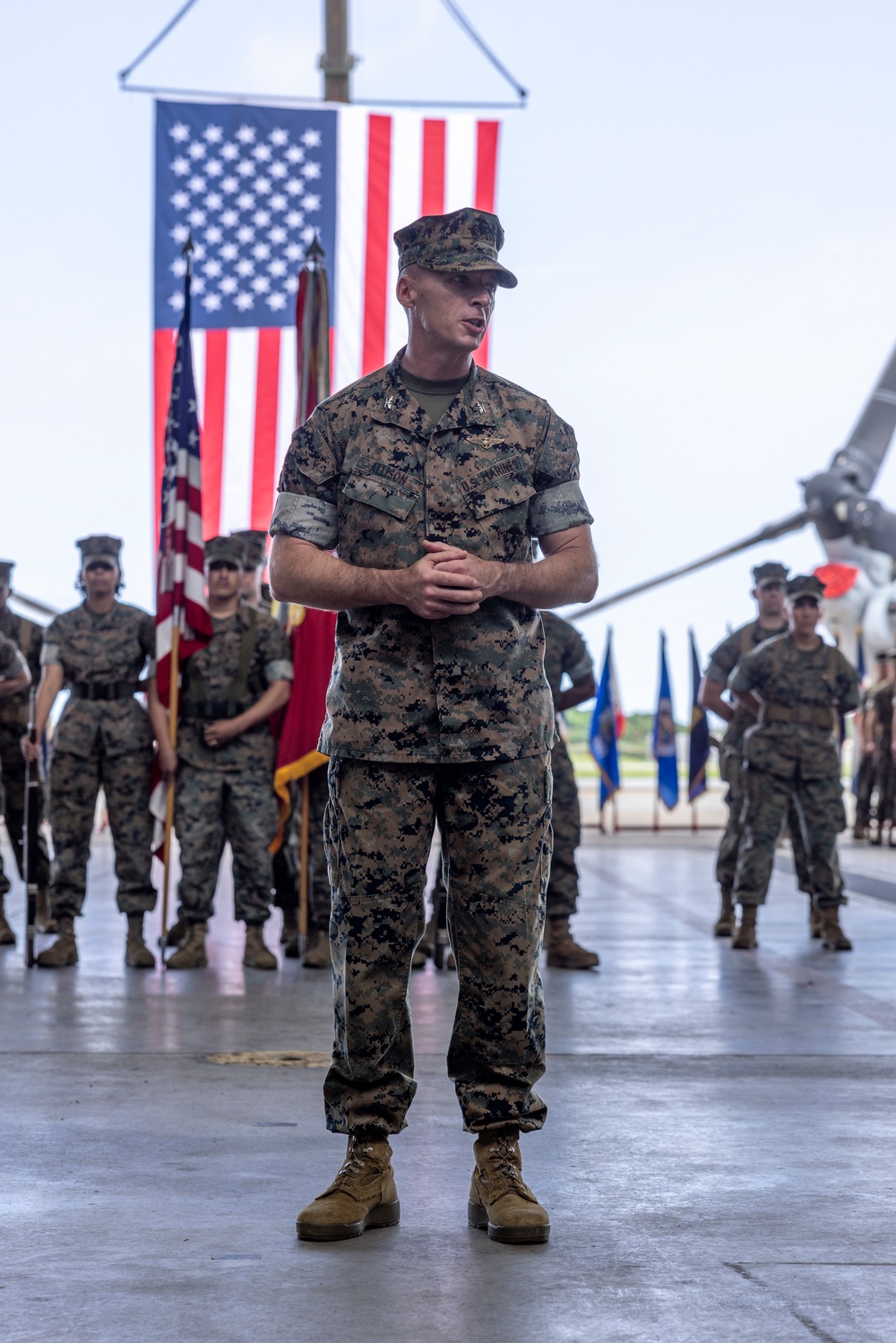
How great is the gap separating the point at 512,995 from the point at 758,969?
426 centimetres

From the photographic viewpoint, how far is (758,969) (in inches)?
280

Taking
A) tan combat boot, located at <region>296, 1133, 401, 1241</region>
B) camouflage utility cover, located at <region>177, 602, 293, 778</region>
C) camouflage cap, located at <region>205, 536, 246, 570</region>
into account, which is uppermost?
camouflage cap, located at <region>205, 536, 246, 570</region>

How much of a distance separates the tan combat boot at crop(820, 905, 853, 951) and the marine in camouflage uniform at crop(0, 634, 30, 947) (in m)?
3.88

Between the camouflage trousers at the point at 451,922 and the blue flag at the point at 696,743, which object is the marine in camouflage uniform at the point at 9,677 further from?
the blue flag at the point at 696,743

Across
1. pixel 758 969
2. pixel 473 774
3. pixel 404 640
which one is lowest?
pixel 758 969

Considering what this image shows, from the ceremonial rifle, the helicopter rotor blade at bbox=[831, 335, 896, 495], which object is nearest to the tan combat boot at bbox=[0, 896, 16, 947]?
the ceremonial rifle

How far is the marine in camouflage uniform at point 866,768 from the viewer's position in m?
17.1

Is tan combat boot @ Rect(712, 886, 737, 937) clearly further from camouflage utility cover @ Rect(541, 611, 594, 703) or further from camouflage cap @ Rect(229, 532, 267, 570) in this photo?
camouflage cap @ Rect(229, 532, 267, 570)

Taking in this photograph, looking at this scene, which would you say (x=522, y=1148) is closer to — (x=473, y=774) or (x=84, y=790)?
(x=473, y=774)

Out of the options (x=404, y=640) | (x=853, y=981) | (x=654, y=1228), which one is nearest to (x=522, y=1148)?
(x=654, y=1228)

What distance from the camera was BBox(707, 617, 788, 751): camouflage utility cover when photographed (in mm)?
8594

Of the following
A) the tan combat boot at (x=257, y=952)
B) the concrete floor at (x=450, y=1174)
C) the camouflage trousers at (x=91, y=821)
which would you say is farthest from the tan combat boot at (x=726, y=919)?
the camouflage trousers at (x=91, y=821)

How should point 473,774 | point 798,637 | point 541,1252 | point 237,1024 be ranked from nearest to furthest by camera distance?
point 541,1252 < point 473,774 < point 237,1024 < point 798,637

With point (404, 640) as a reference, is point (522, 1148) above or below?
below
